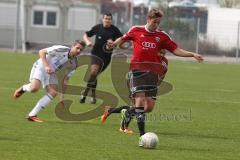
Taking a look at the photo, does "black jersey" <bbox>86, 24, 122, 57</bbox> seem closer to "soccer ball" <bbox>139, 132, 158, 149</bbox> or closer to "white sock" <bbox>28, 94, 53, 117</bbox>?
"white sock" <bbox>28, 94, 53, 117</bbox>

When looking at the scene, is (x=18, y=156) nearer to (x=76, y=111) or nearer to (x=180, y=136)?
(x=180, y=136)

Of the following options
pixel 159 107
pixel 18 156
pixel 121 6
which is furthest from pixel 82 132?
pixel 121 6

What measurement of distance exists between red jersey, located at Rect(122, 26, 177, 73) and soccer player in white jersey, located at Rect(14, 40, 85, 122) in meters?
1.98

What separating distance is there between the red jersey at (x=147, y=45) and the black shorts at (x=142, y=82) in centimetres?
11

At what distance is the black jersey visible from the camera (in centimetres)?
1892

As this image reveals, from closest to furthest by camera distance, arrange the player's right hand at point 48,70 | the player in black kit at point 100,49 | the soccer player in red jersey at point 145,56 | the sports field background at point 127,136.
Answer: the sports field background at point 127,136 < the soccer player in red jersey at point 145,56 < the player's right hand at point 48,70 < the player in black kit at point 100,49

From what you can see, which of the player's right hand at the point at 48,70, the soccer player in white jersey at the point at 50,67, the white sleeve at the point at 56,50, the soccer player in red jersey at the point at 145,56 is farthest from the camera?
the white sleeve at the point at 56,50

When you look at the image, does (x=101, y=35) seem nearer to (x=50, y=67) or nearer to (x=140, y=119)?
(x=50, y=67)

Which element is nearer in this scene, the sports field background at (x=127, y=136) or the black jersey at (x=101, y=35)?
the sports field background at (x=127, y=136)

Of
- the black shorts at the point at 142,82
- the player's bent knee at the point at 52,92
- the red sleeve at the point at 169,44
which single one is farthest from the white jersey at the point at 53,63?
the red sleeve at the point at 169,44

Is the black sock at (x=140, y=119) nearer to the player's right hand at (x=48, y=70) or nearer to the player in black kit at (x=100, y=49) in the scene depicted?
the player's right hand at (x=48, y=70)

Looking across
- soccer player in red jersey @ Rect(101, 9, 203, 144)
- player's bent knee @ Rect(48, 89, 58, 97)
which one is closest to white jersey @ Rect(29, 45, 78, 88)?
player's bent knee @ Rect(48, 89, 58, 97)

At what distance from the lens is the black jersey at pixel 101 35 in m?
18.9

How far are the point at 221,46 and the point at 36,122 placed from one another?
3965cm
